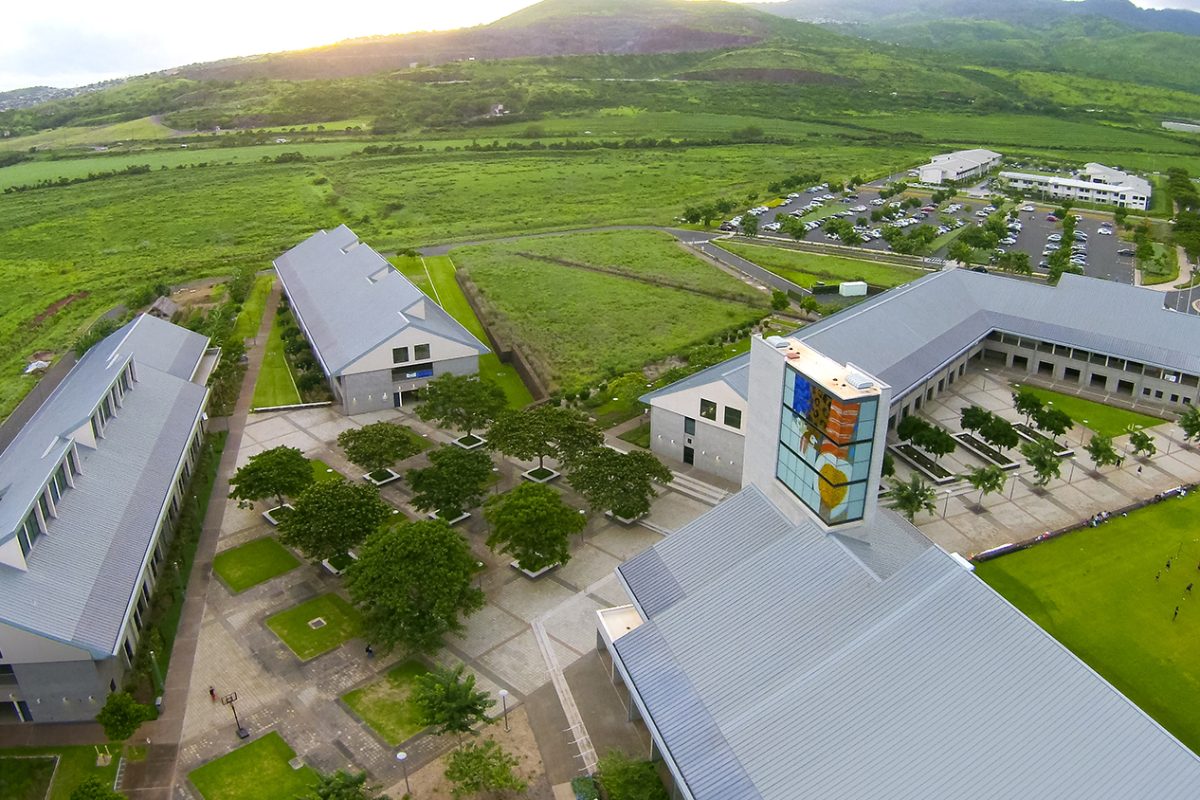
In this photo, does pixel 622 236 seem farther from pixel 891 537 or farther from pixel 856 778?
pixel 856 778

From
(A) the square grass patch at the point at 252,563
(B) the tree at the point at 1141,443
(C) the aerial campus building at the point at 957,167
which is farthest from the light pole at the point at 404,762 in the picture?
(C) the aerial campus building at the point at 957,167

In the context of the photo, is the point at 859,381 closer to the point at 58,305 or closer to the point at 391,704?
the point at 391,704

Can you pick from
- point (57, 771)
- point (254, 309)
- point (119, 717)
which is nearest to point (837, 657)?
point (119, 717)

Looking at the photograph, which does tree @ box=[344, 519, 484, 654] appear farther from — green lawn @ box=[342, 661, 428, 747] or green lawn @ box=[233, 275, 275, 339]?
green lawn @ box=[233, 275, 275, 339]

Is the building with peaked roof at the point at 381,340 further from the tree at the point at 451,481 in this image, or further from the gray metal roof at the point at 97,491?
the tree at the point at 451,481

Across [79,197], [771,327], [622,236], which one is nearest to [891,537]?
[771,327]

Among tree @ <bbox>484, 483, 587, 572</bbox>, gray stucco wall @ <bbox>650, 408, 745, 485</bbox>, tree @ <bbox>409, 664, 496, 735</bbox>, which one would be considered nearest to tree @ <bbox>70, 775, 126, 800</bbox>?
tree @ <bbox>409, 664, 496, 735</bbox>
